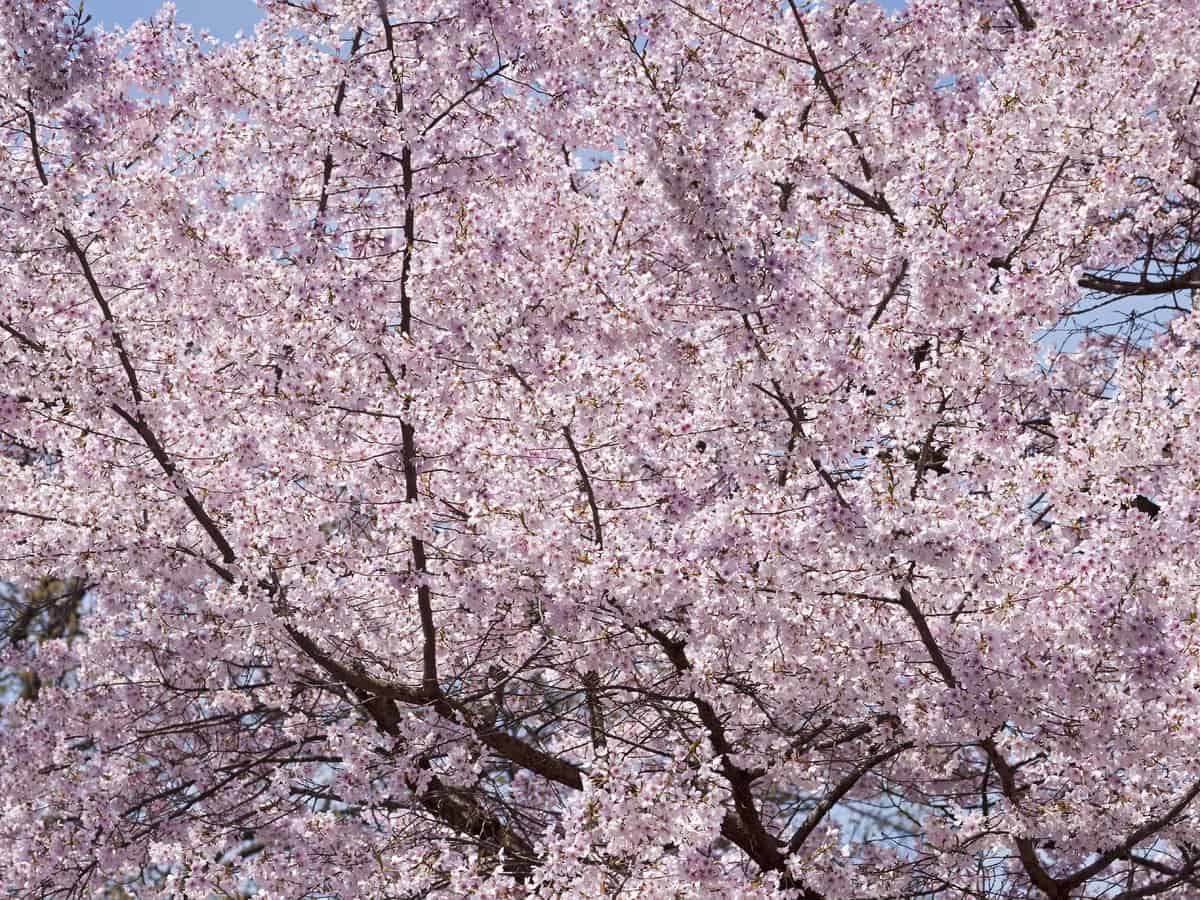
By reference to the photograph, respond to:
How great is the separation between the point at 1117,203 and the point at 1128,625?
120 inches

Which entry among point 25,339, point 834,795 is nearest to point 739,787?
point 834,795

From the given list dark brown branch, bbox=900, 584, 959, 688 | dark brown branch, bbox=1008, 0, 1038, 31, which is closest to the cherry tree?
dark brown branch, bbox=900, 584, 959, 688

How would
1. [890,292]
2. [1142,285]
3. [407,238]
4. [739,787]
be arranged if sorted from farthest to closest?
[1142,285] → [739,787] → [407,238] → [890,292]

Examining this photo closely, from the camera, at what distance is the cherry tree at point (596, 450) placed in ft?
22.2

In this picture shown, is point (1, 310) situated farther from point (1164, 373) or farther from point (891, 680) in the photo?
point (1164, 373)

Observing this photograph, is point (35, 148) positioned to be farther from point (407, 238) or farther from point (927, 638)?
point (927, 638)

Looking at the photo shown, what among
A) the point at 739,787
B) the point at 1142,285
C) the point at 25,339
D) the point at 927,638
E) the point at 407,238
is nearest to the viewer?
the point at 927,638

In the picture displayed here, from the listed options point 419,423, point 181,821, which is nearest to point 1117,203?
point 419,423

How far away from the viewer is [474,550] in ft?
26.3

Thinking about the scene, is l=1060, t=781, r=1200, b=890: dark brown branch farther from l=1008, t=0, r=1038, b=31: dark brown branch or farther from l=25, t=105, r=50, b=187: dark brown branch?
l=25, t=105, r=50, b=187: dark brown branch

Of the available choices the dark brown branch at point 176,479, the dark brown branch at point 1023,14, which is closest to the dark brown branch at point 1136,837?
the dark brown branch at point 176,479

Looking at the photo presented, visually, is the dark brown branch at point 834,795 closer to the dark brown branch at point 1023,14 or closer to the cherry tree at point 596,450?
the cherry tree at point 596,450

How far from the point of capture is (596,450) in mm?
8156

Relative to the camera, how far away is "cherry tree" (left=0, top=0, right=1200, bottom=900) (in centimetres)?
676
